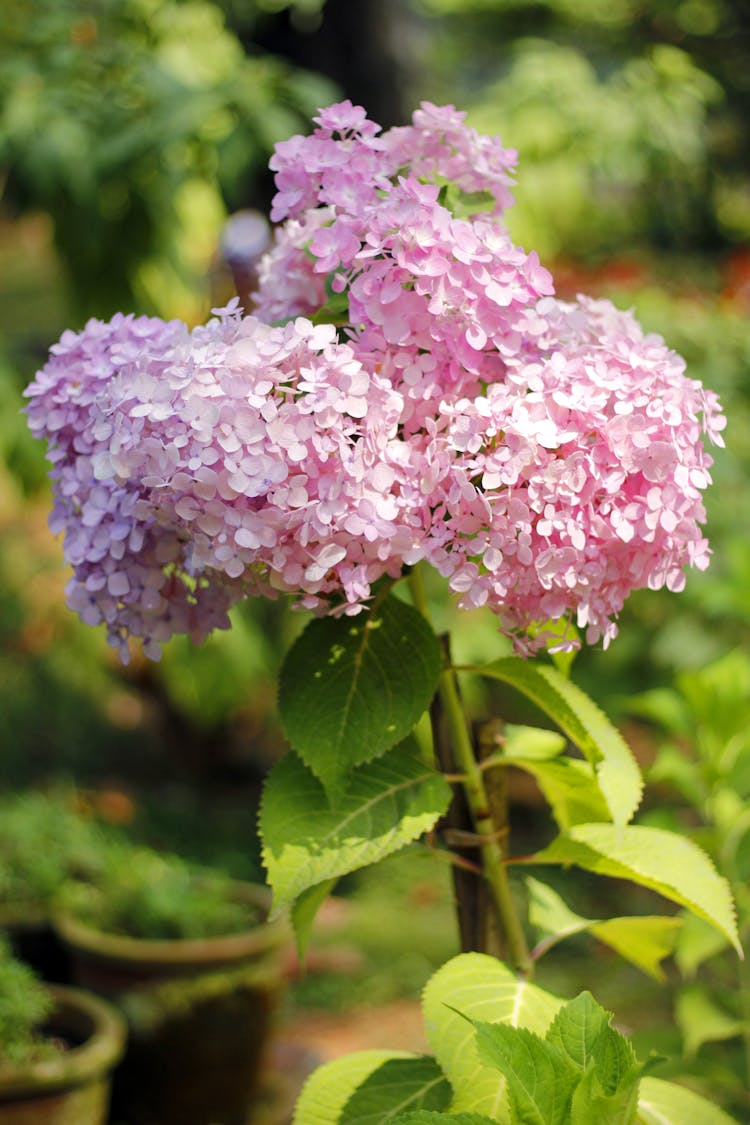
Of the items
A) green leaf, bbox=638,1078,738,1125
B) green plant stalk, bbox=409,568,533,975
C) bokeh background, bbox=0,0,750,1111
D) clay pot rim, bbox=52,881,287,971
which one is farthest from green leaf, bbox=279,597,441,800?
clay pot rim, bbox=52,881,287,971

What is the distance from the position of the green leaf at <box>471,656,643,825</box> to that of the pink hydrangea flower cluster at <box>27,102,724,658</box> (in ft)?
0.39

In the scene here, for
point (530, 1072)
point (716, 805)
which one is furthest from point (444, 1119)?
point (716, 805)

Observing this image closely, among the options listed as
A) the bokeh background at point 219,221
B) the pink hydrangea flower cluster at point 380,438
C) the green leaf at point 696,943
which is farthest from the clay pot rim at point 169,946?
the pink hydrangea flower cluster at point 380,438

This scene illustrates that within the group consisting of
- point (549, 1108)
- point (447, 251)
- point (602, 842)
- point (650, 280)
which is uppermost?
point (650, 280)

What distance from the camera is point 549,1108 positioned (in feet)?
3.12

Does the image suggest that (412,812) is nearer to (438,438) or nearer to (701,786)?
(438,438)

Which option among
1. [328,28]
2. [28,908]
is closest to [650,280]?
[328,28]

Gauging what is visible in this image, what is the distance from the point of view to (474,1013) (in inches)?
44.6

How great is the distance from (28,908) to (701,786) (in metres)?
1.84

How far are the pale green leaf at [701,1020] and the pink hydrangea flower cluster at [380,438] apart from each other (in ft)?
3.18

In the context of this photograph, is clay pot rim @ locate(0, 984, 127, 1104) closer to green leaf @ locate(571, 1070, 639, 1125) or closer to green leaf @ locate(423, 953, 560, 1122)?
green leaf @ locate(423, 953, 560, 1122)

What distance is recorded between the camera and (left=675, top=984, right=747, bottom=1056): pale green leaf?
1790 mm

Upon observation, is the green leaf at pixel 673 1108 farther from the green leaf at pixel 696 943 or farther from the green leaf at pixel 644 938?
the green leaf at pixel 696 943

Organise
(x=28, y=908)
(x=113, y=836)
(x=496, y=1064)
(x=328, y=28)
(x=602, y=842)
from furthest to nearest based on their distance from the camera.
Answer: (x=328, y=28), (x=113, y=836), (x=28, y=908), (x=602, y=842), (x=496, y=1064)
